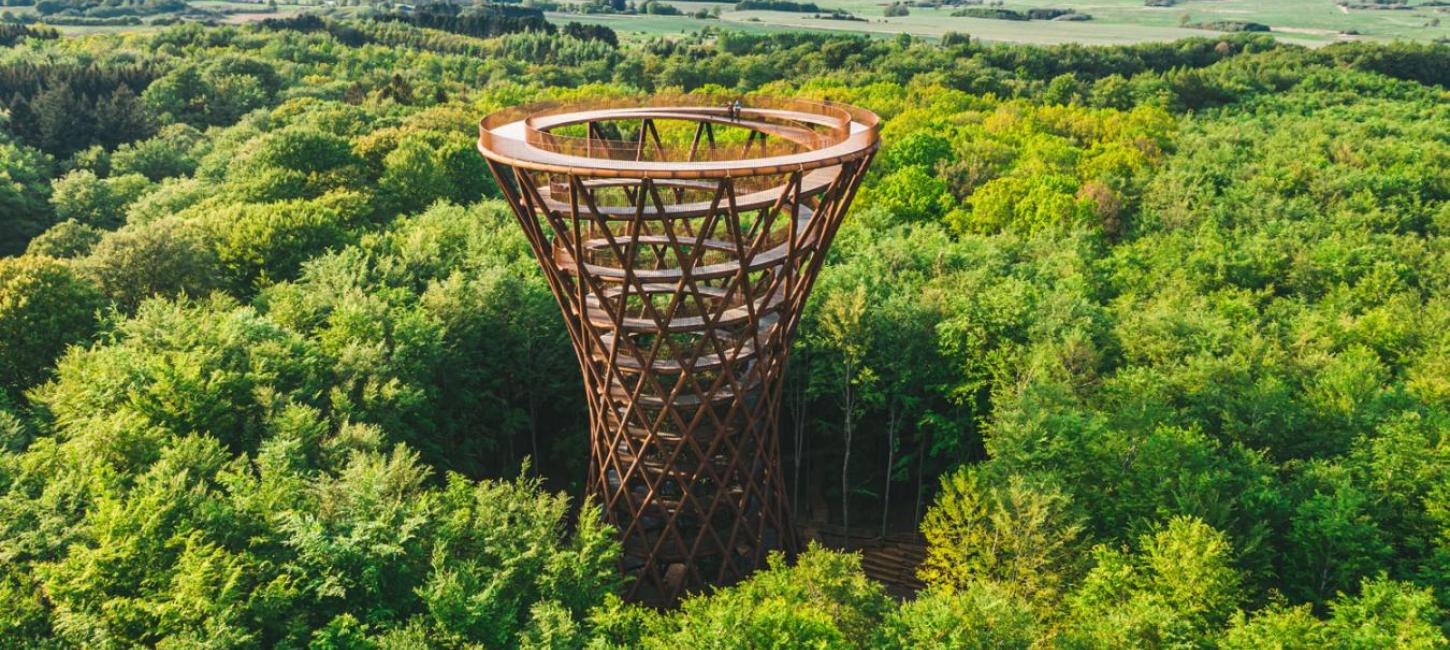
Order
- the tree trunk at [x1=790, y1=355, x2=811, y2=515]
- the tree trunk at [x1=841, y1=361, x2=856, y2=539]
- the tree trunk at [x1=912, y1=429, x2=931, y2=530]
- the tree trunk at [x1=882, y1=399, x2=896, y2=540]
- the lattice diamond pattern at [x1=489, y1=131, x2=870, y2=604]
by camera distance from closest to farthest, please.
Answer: the lattice diamond pattern at [x1=489, y1=131, x2=870, y2=604], the tree trunk at [x1=841, y1=361, x2=856, y2=539], the tree trunk at [x1=882, y1=399, x2=896, y2=540], the tree trunk at [x1=912, y1=429, x2=931, y2=530], the tree trunk at [x1=790, y1=355, x2=811, y2=515]

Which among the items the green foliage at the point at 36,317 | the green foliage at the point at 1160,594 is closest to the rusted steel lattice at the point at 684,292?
the green foliage at the point at 1160,594

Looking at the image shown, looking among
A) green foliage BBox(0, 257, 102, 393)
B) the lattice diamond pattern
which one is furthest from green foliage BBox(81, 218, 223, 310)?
the lattice diamond pattern

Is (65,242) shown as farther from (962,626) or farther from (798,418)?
(962,626)

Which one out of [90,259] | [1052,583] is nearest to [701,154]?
[1052,583]

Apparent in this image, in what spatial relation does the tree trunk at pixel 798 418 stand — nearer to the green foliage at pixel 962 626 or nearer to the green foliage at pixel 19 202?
the green foliage at pixel 962 626

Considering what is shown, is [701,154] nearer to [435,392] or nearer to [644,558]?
[644,558]

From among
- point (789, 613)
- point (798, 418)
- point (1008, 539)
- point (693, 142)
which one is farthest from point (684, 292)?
Result: point (798, 418)

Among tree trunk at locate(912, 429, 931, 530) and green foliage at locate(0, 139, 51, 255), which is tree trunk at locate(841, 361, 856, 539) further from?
green foliage at locate(0, 139, 51, 255)
